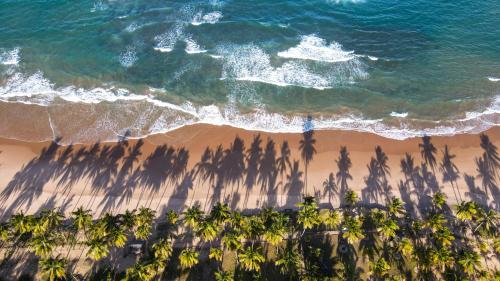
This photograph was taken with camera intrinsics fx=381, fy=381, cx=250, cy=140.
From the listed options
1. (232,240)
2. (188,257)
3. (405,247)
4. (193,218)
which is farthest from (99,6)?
(405,247)

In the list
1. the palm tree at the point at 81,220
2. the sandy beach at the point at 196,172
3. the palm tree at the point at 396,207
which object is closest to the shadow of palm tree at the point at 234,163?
the sandy beach at the point at 196,172

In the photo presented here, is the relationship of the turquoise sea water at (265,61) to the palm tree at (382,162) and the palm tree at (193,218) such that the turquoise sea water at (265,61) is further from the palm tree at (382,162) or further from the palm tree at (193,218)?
the palm tree at (193,218)

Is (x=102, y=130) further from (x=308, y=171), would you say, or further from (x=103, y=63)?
(x=308, y=171)

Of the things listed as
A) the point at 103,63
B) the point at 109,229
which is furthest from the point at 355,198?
the point at 103,63

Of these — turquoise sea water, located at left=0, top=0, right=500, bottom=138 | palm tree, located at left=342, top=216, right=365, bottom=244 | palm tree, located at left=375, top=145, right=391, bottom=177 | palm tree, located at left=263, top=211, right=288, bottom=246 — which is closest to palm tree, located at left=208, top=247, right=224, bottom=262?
palm tree, located at left=263, top=211, right=288, bottom=246

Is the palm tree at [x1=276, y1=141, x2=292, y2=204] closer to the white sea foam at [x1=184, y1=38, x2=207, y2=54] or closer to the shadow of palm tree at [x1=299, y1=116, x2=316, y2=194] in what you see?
the shadow of palm tree at [x1=299, y1=116, x2=316, y2=194]
